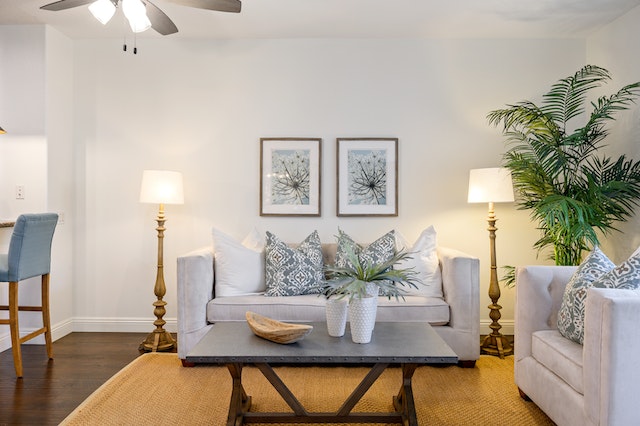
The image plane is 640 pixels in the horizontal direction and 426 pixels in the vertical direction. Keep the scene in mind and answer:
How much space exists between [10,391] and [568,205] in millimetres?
3520

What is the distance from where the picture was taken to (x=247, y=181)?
4.05m

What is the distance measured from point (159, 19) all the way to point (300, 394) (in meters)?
2.24

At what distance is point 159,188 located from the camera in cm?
357

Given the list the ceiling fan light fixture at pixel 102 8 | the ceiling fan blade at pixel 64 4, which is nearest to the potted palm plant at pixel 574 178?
the ceiling fan light fixture at pixel 102 8

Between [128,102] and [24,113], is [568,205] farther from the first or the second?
[24,113]

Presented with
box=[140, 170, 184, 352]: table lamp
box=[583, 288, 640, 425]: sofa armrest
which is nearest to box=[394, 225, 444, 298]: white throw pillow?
box=[583, 288, 640, 425]: sofa armrest

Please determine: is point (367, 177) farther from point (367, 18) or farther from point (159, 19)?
point (159, 19)

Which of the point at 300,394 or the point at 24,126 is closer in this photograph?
the point at 300,394

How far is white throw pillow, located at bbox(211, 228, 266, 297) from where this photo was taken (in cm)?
337

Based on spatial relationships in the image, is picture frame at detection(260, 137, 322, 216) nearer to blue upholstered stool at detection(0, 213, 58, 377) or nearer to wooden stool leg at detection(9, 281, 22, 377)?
blue upholstered stool at detection(0, 213, 58, 377)

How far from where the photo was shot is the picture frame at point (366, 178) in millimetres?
3998

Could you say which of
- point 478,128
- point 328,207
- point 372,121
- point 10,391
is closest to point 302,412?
point 10,391

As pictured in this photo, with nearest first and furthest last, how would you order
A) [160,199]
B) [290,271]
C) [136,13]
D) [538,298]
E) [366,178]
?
[136,13] → [538,298] → [290,271] → [160,199] → [366,178]

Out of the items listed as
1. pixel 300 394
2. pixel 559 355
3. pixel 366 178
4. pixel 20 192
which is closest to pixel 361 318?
pixel 300 394
